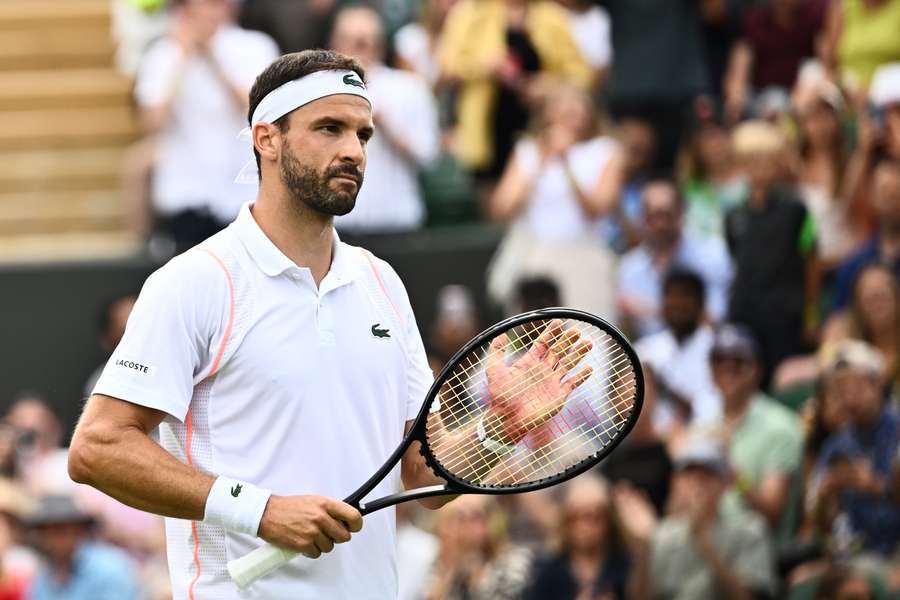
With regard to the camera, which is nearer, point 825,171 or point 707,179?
point 825,171

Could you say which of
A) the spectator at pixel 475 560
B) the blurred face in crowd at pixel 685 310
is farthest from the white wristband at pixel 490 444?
the blurred face in crowd at pixel 685 310

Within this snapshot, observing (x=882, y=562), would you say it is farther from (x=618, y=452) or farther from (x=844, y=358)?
(x=618, y=452)

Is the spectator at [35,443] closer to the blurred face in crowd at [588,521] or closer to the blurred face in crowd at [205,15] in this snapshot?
the blurred face in crowd at [205,15]

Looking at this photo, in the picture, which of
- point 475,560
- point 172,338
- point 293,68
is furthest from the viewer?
point 475,560

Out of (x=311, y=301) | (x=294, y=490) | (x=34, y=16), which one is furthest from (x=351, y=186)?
(x=34, y=16)

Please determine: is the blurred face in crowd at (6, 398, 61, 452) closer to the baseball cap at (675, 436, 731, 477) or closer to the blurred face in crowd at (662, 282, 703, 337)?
the blurred face in crowd at (662, 282, 703, 337)

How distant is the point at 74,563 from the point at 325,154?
4.78m

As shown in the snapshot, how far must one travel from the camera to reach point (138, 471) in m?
3.98

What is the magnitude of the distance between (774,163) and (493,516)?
98.4 inches

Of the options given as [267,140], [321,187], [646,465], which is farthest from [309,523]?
[646,465]

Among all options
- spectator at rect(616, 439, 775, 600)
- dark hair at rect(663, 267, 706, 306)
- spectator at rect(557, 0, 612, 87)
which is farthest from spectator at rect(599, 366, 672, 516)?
spectator at rect(557, 0, 612, 87)

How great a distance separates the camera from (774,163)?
9.39 meters

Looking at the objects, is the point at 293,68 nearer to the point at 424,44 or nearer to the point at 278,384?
the point at 278,384

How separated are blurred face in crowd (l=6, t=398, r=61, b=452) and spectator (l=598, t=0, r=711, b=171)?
12.7 feet
